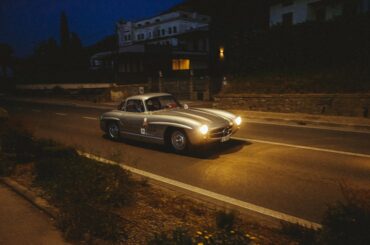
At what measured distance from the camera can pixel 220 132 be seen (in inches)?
299

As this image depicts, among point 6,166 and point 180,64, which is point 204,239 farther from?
point 180,64

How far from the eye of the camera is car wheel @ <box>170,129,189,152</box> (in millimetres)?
7687

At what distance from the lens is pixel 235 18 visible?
1645 inches

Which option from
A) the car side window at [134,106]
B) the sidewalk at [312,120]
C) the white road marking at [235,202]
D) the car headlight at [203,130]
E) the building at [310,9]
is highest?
the building at [310,9]

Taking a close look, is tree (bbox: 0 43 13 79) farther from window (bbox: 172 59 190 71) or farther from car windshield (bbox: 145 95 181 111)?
car windshield (bbox: 145 95 181 111)

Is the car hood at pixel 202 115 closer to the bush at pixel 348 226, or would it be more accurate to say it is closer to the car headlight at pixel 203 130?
the car headlight at pixel 203 130

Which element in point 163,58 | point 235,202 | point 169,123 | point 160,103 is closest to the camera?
point 235,202

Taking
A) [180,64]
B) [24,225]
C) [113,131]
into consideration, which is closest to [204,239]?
[24,225]

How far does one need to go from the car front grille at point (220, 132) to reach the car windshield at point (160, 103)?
1960 millimetres

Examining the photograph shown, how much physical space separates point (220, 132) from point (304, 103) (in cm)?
→ 842

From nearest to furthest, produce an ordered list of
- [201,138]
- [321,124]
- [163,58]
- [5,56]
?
[201,138], [321,124], [163,58], [5,56]

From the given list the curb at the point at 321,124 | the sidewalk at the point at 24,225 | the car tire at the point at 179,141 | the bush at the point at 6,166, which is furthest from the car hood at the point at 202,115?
the curb at the point at 321,124

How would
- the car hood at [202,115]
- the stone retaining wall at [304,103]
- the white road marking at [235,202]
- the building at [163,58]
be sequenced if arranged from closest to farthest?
the white road marking at [235,202] < the car hood at [202,115] < the stone retaining wall at [304,103] < the building at [163,58]

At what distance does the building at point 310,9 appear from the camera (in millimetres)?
24719
